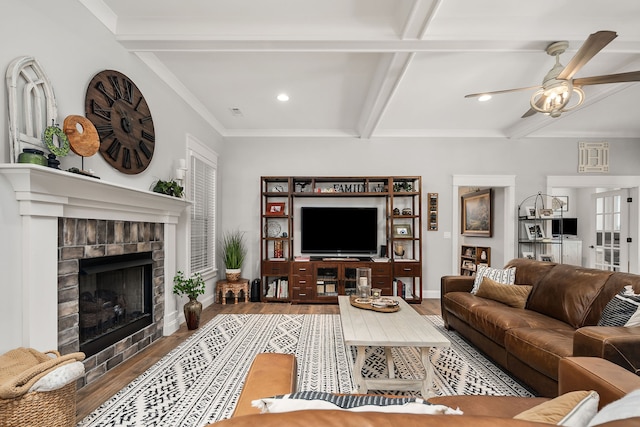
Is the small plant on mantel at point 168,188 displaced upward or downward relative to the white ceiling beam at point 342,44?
downward

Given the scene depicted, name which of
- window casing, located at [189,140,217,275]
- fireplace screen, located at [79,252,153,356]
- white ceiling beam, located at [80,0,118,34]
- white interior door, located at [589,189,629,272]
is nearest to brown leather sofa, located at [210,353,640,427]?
fireplace screen, located at [79,252,153,356]

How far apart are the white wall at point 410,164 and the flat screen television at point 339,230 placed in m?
0.67

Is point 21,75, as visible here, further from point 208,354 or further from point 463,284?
point 463,284

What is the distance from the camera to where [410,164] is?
17.7ft

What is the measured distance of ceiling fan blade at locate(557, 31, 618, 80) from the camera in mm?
1944

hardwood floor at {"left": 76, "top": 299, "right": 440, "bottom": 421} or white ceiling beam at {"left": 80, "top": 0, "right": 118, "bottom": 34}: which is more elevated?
white ceiling beam at {"left": 80, "top": 0, "right": 118, "bottom": 34}

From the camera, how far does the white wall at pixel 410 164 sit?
5.33 m

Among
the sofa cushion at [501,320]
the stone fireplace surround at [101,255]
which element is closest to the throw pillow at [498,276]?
the sofa cushion at [501,320]

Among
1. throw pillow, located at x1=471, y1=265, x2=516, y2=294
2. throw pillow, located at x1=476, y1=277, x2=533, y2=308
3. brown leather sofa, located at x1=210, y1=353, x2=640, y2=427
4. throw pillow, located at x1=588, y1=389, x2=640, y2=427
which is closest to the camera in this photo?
throw pillow, located at x1=588, y1=389, x2=640, y2=427

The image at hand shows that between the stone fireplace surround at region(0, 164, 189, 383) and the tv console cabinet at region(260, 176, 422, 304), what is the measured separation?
2.32 m

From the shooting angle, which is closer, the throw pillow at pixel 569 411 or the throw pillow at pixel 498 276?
the throw pillow at pixel 569 411

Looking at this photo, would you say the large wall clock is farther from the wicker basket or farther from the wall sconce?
the wicker basket

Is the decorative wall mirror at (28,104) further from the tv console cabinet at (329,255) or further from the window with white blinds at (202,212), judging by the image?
the tv console cabinet at (329,255)

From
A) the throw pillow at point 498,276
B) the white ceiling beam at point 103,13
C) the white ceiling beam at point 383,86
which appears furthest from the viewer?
the throw pillow at point 498,276
